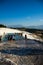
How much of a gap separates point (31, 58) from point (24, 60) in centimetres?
81

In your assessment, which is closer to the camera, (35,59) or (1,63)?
(1,63)

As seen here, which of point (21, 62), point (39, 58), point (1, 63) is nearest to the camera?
point (1, 63)

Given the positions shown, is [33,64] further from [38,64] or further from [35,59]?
[35,59]

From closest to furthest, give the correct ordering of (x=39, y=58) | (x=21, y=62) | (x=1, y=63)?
(x=1, y=63) < (x=21, y=62) < (x=39, y=58)

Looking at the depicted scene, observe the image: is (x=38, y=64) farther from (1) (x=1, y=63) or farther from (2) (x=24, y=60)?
(1) (x=1, y=63)

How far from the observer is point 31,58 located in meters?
15.2

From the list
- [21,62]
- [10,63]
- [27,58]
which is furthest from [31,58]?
[10,63]

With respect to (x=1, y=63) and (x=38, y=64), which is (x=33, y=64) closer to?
(x=38, y=64)

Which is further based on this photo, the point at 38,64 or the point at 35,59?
the point at 35,59

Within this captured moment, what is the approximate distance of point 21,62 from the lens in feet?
46.0

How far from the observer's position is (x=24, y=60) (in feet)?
48.2

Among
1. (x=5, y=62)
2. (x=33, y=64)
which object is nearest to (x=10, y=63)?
(x=5, y=62)

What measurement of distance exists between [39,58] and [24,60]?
4.42ft

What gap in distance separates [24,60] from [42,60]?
146 cm
